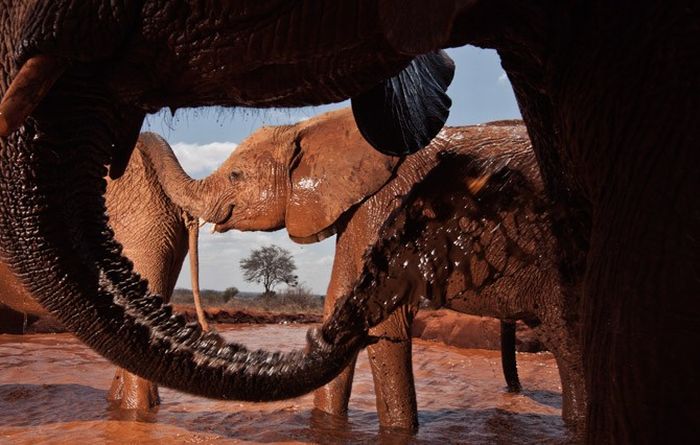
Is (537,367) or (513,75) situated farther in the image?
(537,367)

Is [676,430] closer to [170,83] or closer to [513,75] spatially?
[513,75]

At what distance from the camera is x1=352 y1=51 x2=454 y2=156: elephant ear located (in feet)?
5.13

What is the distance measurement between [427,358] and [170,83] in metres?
6.05

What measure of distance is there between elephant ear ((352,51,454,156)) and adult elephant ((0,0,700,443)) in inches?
0.6

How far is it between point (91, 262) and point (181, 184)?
11.0ft

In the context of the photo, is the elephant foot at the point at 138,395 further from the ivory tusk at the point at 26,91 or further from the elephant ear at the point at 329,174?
the ivory tusk at the point at 26,91

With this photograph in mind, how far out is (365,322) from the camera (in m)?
1.54

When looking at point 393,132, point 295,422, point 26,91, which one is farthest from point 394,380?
point 26,91

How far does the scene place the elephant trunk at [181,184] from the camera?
4.35 metres

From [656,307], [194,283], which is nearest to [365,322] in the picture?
[656,307]

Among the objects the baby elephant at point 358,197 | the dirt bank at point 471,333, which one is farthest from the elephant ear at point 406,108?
the dirt bank at point 471,333

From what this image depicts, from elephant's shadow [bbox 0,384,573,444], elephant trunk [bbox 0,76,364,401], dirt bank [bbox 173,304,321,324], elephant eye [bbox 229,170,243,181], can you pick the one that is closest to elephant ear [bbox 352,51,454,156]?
elephant trunk [bbox 0,76,364,401]

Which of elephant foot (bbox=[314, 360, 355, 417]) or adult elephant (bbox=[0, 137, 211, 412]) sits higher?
adult elephant (bbox=[0, 137, 211, 412])

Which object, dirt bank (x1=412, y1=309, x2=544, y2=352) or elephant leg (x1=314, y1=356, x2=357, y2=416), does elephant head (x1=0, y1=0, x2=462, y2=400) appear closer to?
elephant leg (x1=314, y1=356, x2=357, y2=416)
